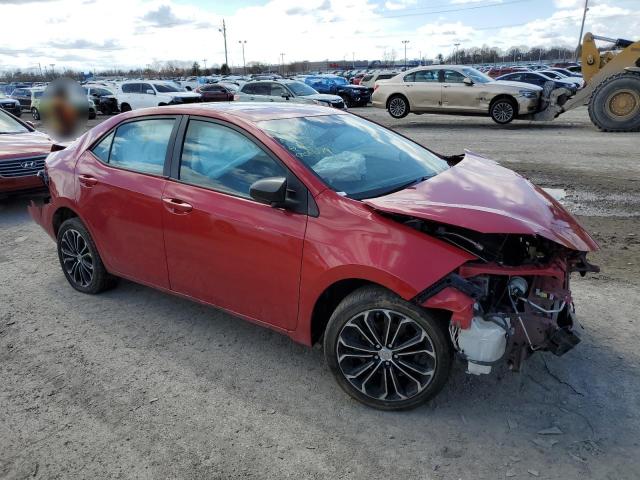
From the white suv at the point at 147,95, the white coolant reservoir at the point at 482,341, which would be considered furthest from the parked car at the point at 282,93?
the white coolant reservoir at the point at 482,341

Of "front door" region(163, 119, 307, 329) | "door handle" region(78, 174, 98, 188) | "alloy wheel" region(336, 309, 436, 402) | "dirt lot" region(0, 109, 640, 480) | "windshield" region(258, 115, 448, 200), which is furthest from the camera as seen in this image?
"door handle" region(78, 174, 98, 188)

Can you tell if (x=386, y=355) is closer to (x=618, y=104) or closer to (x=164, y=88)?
(x=618, y=104)

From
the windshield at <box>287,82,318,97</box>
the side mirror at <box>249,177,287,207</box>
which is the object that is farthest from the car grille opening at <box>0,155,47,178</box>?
the windshield at <box>287,82,318,97</box>

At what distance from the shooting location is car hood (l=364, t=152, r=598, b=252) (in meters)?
2.67

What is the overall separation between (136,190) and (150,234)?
1.13 feet

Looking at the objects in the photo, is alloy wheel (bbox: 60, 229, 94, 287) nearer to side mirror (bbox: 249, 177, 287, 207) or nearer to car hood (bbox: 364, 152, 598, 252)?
side mirror (bbox: 249, 177, 287, 207)

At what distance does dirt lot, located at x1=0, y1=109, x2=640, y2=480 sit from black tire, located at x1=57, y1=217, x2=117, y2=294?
0.12 meters

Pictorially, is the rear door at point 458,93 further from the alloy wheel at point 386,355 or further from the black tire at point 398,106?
the alloy wheel at point 386,355

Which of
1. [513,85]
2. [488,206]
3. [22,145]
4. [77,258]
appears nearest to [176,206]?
[77,258]

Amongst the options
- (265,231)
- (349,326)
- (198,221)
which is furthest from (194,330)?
(349,326)

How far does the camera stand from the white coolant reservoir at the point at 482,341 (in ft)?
8.60

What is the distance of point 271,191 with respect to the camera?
9.62 ft

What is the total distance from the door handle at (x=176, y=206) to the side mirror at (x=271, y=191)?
2.16ft

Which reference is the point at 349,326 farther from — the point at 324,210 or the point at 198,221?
the point at 198,221
